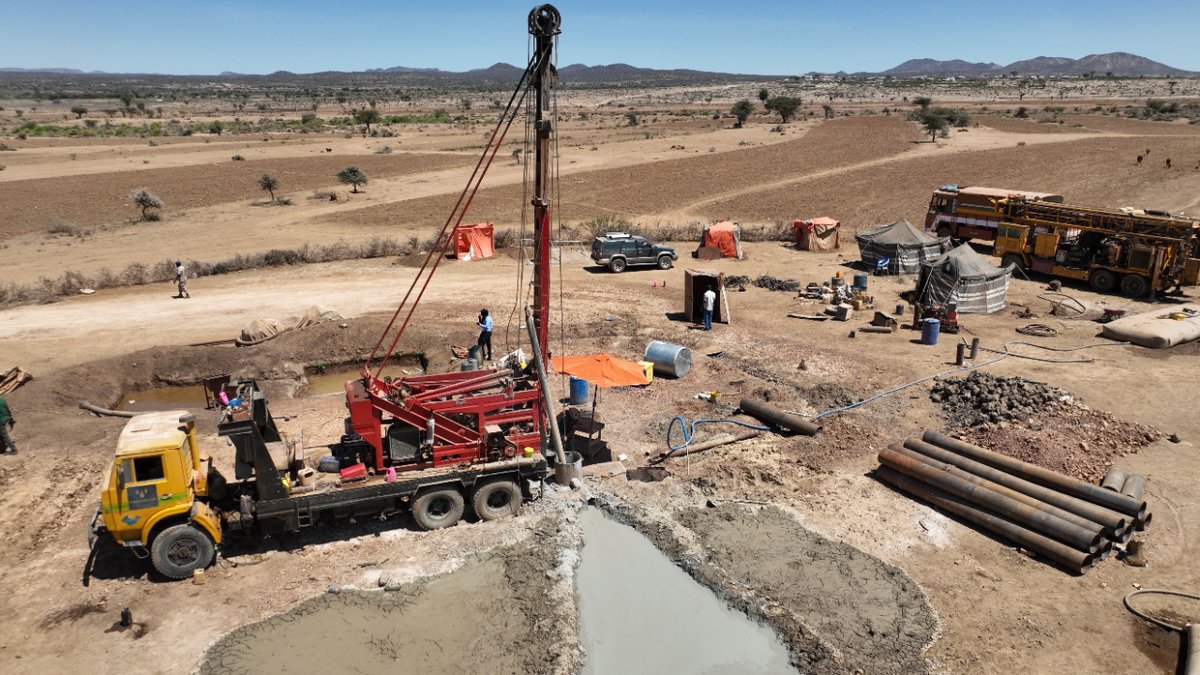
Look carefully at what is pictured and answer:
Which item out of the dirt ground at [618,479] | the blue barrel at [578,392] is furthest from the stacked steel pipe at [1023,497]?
the blue barrel at [578,392]

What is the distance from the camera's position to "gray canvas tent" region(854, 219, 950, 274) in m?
31.2

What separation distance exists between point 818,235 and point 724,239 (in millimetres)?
4617

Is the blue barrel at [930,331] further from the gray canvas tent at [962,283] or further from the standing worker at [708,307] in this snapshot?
the standing worker at [708,307]

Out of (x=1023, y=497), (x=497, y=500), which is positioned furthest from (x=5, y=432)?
(x=1023, y=497)

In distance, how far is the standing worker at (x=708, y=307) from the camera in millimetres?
24031

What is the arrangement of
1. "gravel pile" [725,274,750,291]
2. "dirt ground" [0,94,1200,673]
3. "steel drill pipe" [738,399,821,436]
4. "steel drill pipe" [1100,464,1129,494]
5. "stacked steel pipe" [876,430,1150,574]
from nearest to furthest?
"dirt ground" [0,94,1200,673] < "stacked steel pipe" [876,430,1150,574] < "steel drill pipe" [1100,464,1129,494] < "steel drill pipe" [738,399,821,436] < "gravel pile" [725,274,750,291]

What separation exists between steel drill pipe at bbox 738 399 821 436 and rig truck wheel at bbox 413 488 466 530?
7.41m

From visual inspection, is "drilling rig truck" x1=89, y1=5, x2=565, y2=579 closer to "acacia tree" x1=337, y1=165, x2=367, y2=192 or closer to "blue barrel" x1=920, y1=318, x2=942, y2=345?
"blue barrel" x1=920, y1=318, x2=942, y2=345

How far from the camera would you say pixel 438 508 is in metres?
13.7

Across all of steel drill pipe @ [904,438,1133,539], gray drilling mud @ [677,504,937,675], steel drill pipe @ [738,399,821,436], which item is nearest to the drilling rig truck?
gray drilling mud @ [677,504,937,675]

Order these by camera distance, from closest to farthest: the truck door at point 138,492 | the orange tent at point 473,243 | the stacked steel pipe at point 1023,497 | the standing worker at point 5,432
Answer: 1. the truck door at point 138,492
2. the stacked steel pipe at point 1023,497
3. the standing worker at point 5,432
4. the orange tent at point 473,243

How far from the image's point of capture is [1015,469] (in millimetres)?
14523

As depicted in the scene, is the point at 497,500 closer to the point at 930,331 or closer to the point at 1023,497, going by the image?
the point at 1023,497

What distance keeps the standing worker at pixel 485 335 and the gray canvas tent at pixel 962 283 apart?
1474cm
